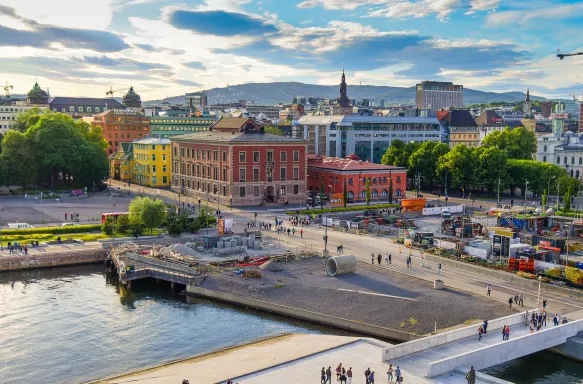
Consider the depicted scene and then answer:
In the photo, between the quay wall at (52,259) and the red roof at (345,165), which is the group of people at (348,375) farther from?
the red roof at (345,165)

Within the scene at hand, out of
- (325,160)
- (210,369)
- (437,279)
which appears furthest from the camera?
(325,160)

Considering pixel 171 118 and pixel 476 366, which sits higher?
pixel 171 118

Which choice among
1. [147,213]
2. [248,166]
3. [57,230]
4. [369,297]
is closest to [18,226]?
[57,230]

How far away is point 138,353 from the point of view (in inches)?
1583

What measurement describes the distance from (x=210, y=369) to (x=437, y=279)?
25.0 meters

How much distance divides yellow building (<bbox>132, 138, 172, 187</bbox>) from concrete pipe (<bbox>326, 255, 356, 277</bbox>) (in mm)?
74485

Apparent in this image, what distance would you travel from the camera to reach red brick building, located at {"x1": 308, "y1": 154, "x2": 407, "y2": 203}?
104 m

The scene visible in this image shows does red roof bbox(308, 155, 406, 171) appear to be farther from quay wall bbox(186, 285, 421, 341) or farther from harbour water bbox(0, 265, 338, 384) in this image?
quay wall bbox(186, 285, 421, 341)

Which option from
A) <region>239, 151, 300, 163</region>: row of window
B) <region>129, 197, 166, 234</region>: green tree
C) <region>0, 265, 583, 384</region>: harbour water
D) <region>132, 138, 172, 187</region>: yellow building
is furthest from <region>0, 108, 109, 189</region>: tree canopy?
<region>0, 265, 583, 384</region>: harbour water

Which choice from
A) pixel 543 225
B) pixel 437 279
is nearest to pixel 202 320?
pixel 437 279

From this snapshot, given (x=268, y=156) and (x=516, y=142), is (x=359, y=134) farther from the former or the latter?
(x=268, y=156)

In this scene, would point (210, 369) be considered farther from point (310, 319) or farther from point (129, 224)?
point (129, 224)

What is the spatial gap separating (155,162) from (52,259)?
204ft

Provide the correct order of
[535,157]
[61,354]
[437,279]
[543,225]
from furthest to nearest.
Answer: [535,157], [543,225], [437,279], [61,354]
